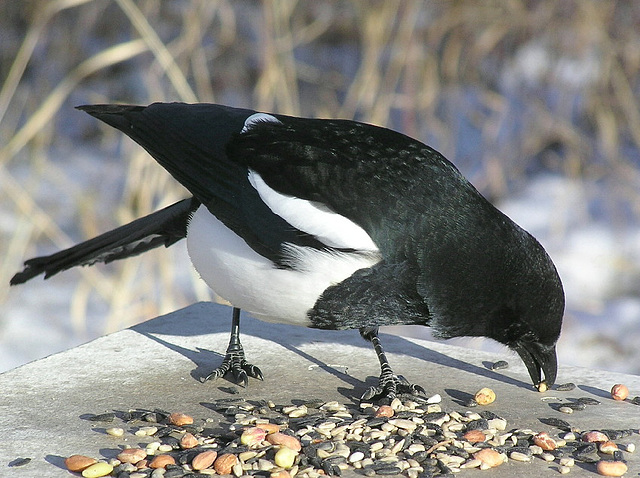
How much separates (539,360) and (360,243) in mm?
597

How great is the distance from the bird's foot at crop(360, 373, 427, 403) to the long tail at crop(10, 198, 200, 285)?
0.73 metres

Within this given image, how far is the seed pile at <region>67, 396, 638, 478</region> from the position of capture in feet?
6.70

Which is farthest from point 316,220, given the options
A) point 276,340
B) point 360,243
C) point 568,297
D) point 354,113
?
point 568,297

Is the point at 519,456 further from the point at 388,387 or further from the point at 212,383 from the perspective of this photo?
the point at 212,383

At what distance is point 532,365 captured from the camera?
257 centimetres

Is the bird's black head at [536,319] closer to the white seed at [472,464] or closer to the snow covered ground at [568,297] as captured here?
the white seed at [472,464]

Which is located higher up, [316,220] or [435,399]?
[316,220]

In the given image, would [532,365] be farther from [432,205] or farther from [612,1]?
[612,1]

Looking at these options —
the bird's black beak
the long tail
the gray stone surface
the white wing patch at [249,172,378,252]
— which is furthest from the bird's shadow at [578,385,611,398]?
the long tail

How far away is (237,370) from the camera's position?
258 centimetres

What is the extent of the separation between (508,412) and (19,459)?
114cm

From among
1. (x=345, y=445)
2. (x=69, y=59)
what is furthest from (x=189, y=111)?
(x=69, y=59)

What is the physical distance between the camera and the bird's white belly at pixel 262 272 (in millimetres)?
2352

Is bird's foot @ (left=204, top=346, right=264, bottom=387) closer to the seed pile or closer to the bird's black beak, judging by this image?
the seed pile
